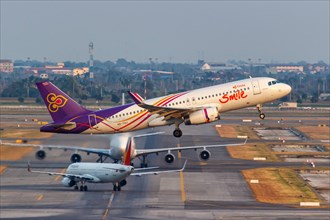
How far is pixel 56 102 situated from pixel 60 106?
1.01 meters

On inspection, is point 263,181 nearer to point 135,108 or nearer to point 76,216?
point 76,216

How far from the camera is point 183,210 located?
397ft

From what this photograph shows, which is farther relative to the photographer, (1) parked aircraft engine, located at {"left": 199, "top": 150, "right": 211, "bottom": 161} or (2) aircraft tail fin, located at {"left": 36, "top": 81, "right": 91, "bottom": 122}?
(1) parked aircraft engine, located at {"left": 199, "top": 150, "right": 211, "bottom": 161}

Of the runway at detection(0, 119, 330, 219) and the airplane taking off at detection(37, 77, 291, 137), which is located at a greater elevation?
the airplane taking off at detection(37, 77, 291, 137)

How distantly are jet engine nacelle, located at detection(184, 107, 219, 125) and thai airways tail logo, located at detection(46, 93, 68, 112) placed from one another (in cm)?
1637

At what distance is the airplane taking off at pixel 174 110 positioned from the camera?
95.2 m

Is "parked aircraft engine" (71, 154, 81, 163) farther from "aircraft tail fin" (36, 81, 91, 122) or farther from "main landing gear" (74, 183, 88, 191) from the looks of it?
"aircraft tail fin" (36, 81, 91, 122)

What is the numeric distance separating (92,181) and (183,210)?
20.2 meters

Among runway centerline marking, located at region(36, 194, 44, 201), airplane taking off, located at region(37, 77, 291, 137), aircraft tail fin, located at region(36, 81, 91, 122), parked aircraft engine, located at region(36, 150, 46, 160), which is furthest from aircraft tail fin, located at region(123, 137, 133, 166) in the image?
airplane taking off, located at region(37, 77, 291, 137)

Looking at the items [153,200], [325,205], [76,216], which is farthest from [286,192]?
Answer: [76,216]

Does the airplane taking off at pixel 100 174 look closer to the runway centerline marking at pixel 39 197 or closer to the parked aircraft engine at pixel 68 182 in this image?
the parked aircraft engine at pixel 68 182

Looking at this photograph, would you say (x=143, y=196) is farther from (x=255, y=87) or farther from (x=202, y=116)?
(x=202, y=116)

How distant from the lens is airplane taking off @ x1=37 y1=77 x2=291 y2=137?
95188 millimetres

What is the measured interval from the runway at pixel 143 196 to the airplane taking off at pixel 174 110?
65.3 feet
